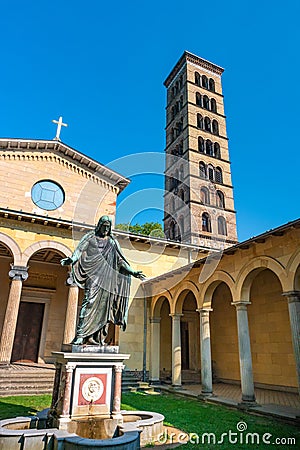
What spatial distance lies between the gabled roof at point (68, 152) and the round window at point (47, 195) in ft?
5.95

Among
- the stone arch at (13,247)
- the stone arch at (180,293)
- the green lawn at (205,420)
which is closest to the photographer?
the green lawn at (205,420)

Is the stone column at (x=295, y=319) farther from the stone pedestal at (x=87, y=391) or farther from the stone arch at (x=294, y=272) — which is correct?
the stone pedestal at (x=87, y=391)

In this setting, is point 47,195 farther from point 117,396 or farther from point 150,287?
point 117,396

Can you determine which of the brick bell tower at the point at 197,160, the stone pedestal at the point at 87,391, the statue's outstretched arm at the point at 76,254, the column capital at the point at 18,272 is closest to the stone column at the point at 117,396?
the stone pedestal at the point at 87,391

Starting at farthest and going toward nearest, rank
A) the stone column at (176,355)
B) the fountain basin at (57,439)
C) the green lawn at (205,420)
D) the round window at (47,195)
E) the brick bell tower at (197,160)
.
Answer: the brick bell tower at (197,160)
the round window at (47,195)
the stone column at (176,355)
the green lawn at (205,420)
the fountain basin at (57,439)

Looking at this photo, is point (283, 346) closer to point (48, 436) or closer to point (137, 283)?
point (137, 283)

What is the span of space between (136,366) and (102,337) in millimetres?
8830

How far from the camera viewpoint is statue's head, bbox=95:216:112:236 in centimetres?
578

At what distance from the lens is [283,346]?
10.8 metres

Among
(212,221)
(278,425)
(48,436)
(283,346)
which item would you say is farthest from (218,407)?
(212,221)

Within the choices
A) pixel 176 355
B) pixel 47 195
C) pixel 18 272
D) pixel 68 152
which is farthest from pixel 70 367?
pixel 68 152

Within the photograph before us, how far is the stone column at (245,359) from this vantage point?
8195 millimetres

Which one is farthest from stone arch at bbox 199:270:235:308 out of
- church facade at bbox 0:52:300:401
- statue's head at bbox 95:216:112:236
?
statue's head at bbox 95:216:112:236

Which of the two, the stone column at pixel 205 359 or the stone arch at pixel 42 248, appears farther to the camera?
the stone arch at pixel 42 248
